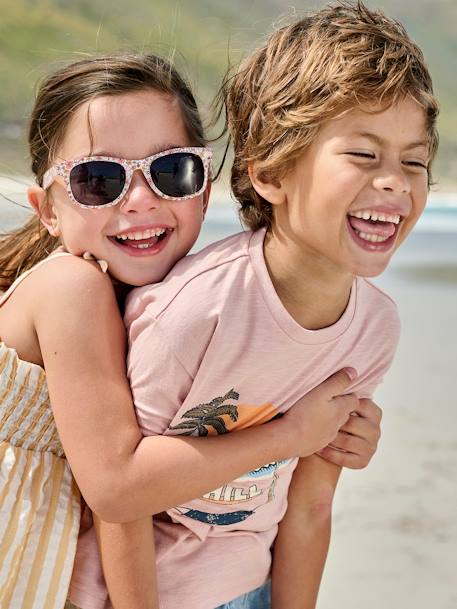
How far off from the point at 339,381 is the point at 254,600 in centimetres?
48

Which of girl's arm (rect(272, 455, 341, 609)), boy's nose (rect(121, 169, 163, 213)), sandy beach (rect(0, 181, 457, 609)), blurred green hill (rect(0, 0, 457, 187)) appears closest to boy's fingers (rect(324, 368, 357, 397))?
girl's arm (rect(272, 455, 341, 609))

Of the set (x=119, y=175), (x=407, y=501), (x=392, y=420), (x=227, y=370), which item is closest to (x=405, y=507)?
(x=407, y=501)

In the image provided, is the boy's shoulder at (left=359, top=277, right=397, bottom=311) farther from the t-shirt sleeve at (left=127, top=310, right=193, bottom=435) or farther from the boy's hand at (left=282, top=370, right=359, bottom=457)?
the t-shirt sleeve at (left=127, top=310, right=193, bottom=435)

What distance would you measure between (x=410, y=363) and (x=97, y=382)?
355 centimetres

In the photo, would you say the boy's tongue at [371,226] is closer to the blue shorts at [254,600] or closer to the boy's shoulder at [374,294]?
the boy's shoulder at [374,294]

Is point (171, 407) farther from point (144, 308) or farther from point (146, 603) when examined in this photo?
point (146, 603)

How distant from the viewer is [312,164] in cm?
154

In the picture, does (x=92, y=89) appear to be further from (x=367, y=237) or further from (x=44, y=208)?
(x=367, y=237)

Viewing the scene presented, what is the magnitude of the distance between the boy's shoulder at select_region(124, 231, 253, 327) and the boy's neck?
0.05 metres

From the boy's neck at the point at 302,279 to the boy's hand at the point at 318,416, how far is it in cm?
14

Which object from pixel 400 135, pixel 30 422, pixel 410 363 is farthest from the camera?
pixel 410 363

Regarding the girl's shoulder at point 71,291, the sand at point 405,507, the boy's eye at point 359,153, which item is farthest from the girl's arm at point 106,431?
the sand at point 405,507

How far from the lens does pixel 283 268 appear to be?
5.20 feet

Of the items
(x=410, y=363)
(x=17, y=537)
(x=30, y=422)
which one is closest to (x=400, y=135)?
(x=30, y=422)
